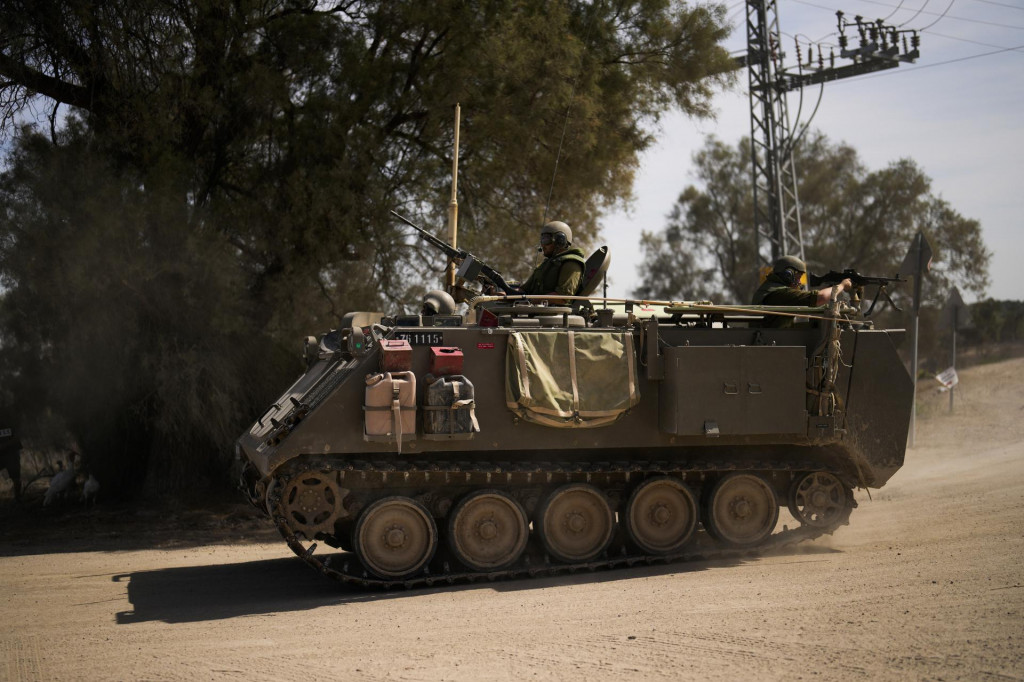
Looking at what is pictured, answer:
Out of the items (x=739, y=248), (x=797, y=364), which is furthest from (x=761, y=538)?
(x=739, y=248)

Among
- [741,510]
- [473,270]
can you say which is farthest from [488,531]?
[473,270]

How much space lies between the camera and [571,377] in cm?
975

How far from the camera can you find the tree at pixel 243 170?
13.4 metres

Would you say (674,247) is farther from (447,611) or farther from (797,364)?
(447,611)

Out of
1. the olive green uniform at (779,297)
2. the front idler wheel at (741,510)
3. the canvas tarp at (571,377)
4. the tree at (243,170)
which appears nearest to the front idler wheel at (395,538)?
the canvas tarp at (571,377)

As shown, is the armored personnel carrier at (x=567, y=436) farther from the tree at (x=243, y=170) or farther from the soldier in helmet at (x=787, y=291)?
the tree at (x=243, y=170)

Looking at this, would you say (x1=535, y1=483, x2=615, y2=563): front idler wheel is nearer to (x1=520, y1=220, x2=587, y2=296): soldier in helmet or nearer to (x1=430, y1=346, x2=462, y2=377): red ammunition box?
(x1=430, y1=346, x2=462, y2=377): red ammunition box

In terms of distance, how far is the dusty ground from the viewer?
21.1ft

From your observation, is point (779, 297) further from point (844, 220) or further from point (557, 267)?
point (844, 220)

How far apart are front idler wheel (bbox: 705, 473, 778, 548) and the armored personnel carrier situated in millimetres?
17

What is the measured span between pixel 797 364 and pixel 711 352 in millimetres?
985

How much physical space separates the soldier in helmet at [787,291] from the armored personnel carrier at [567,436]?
273mm

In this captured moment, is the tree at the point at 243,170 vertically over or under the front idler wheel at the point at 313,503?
over

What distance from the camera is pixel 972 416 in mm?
22500
